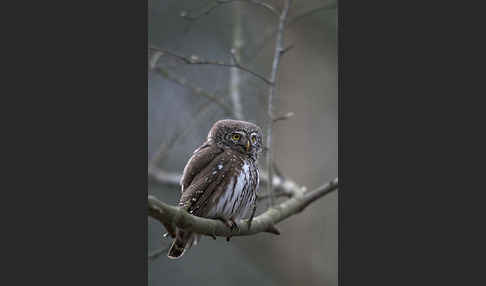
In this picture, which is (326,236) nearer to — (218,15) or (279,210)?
(279,210)

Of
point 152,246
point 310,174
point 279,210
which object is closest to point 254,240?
point 310,174

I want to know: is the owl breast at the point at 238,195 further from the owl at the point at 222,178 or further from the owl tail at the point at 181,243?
the owl tail at the point at 181,243

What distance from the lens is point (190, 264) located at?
3.08 metres

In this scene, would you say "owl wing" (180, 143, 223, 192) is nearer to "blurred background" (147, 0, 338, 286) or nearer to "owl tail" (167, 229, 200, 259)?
"owl tail" (167, 229, 200, 259)

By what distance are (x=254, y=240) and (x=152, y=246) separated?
2545mm

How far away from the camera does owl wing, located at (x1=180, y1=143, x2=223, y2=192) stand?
264cm

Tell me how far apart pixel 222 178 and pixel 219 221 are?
1.24ft

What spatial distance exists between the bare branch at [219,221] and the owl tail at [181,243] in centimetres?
14

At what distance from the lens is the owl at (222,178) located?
254cm

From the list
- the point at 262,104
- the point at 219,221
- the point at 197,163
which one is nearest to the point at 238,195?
the point at 197,163

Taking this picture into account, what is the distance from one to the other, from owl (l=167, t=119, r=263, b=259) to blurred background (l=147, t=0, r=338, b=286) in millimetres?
382

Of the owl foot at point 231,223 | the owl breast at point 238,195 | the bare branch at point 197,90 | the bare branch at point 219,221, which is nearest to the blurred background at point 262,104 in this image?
the bare branch at point 197,90

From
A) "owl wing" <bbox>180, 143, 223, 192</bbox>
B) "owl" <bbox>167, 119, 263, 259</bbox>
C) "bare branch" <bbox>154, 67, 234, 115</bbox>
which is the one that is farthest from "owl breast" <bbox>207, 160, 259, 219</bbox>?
"bare branch" <bbox>154, 67, 234, 115</bbox>

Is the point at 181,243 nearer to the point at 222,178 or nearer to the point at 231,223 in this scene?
the point at 231,223
